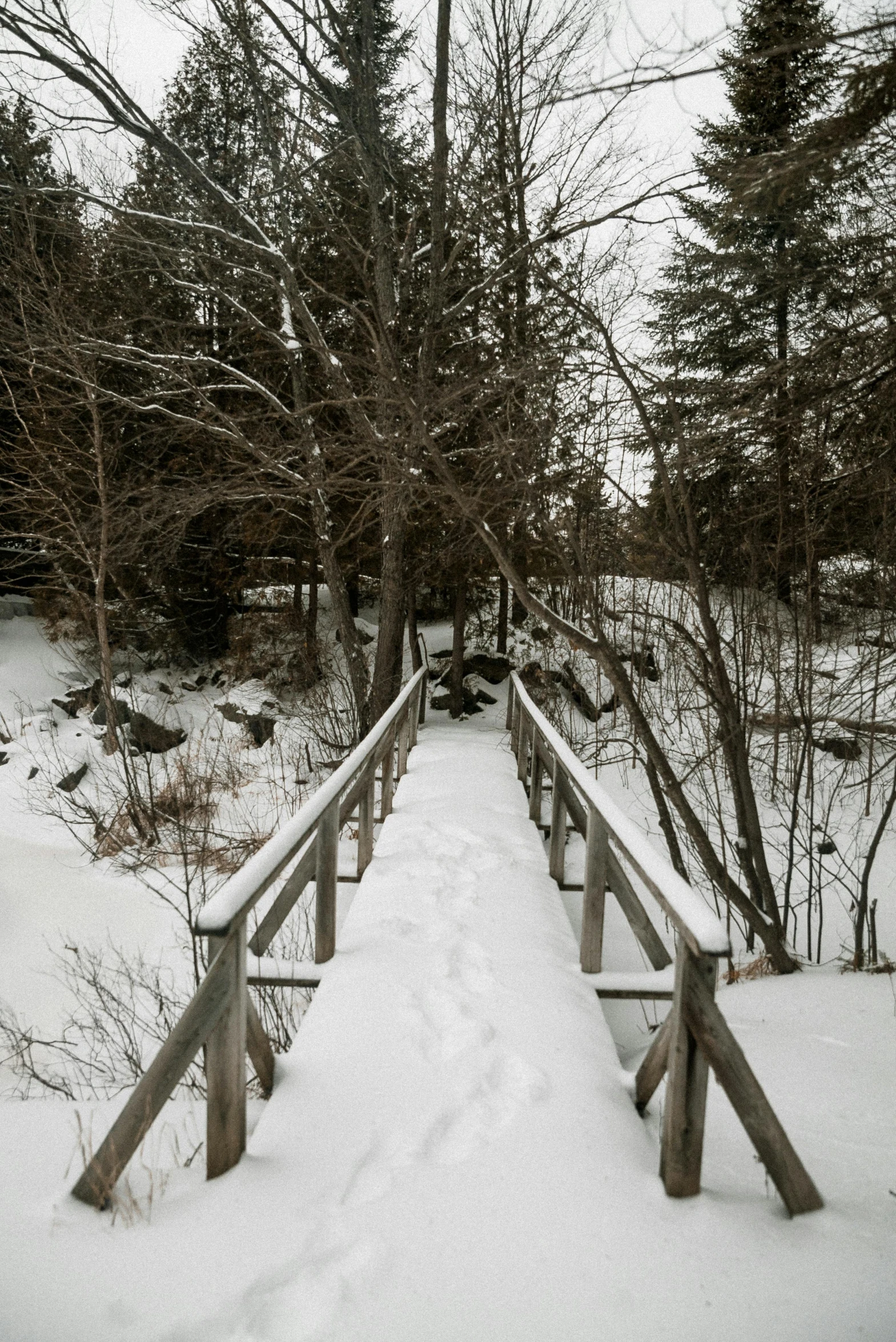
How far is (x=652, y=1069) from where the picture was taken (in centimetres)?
261

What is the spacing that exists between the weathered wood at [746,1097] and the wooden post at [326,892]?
2.03 metres

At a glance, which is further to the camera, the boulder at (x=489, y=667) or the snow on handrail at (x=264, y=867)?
the boulder at (x=489, y=667)

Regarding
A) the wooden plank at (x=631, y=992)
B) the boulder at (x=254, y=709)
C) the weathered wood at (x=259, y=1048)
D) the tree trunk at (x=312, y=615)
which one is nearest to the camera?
the weathered wood at (x=259, y=1048)

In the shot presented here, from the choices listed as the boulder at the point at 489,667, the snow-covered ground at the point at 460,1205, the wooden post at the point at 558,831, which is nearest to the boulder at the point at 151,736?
the boulder at the point at 489,667

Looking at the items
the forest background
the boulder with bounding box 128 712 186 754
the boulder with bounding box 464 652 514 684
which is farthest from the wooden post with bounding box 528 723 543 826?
the boulder with bounding box 128 712 186 754

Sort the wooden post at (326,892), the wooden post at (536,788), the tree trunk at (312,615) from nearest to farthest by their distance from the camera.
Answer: the wooden post at (326,892)
the wooden post at (536,788)
the tree trunk at (312,615)

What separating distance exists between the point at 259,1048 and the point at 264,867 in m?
0.59

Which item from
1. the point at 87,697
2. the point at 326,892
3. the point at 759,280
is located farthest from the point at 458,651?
the point at 326,892

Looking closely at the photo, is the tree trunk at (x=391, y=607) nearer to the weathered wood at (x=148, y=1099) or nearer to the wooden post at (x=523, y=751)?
the wooden post at (x=523, y=751)

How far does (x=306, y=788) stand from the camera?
41.7ft

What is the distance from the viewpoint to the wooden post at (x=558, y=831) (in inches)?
209

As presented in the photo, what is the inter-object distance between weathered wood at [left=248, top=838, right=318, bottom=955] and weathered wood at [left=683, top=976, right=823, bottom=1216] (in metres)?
1.68

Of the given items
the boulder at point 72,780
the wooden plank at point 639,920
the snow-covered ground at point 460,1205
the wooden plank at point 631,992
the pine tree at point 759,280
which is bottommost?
the boulder at point 72,780

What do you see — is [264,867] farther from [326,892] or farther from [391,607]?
[391,607]
